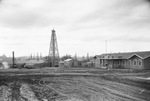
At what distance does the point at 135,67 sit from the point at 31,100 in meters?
28.9

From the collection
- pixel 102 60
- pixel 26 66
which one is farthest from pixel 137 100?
pixel 26 66

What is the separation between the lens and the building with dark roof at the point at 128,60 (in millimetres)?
31422

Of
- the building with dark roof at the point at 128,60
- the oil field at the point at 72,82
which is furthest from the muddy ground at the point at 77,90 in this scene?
the building with dark roof at the point at 128,60

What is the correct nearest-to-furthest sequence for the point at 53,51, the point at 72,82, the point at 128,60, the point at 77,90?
the point at 77,90 < the point at 72,82 < the point at 128,60 < the point at 53,51

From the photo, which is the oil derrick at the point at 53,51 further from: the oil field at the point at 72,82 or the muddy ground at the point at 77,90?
the muddy ground at the point at 77,90

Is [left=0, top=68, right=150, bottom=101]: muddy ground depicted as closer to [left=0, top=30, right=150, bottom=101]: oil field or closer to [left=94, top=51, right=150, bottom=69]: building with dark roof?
[left=0, top=30, right=150, bottom=101]: oil field

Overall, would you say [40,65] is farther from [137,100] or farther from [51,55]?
[137,100]

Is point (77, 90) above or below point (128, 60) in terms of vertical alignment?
below

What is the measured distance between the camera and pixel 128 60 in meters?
36.3

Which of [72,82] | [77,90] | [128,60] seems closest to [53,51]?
[128,60]

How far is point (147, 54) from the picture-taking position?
3175cm

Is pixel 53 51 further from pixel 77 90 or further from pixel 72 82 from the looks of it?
pixel 77 90

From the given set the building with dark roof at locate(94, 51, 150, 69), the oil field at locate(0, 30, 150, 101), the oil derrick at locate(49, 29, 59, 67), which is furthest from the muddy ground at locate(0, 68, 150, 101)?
the oil derrick at locate(49, 29, 59, 67)

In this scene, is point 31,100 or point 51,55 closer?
point 31,100
